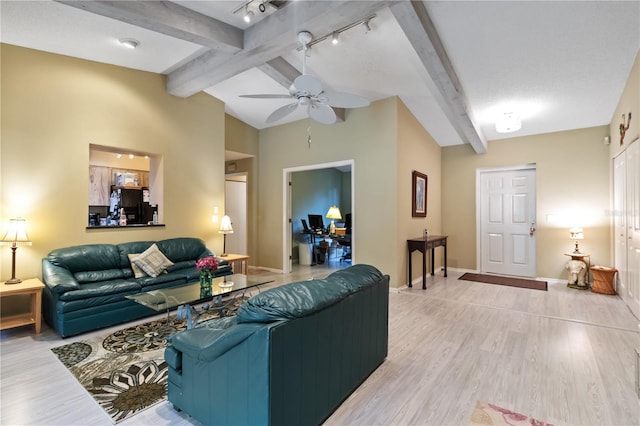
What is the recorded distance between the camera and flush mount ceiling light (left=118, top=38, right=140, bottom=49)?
3.64 m

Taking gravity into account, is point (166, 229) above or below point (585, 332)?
above

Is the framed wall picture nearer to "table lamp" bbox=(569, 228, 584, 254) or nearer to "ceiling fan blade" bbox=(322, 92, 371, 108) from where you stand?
"table lamp" bbox=(569, 228, 584, 254)

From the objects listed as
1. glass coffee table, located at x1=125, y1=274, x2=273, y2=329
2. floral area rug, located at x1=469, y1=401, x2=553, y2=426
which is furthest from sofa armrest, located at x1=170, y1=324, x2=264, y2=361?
floral area rug, located at x1=469, y1=401, x2=553, y2=426

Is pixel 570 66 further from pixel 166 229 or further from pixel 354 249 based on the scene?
pixel 166 229

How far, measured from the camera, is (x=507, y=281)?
18.3 feet

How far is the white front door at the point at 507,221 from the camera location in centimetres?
591

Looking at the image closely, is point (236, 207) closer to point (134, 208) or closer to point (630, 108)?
point (134, 208)

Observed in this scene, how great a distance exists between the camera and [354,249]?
209 inches

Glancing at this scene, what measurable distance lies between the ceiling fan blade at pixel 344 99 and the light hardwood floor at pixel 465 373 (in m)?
2.46

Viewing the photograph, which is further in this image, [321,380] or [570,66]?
[570,66]

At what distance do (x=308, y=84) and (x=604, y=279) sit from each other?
5.29m

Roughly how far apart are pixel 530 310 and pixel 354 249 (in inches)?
103

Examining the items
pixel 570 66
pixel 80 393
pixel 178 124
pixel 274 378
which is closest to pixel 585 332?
pixel 570 66

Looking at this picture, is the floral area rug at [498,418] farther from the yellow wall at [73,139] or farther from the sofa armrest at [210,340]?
the yellow wall at [73,139]
